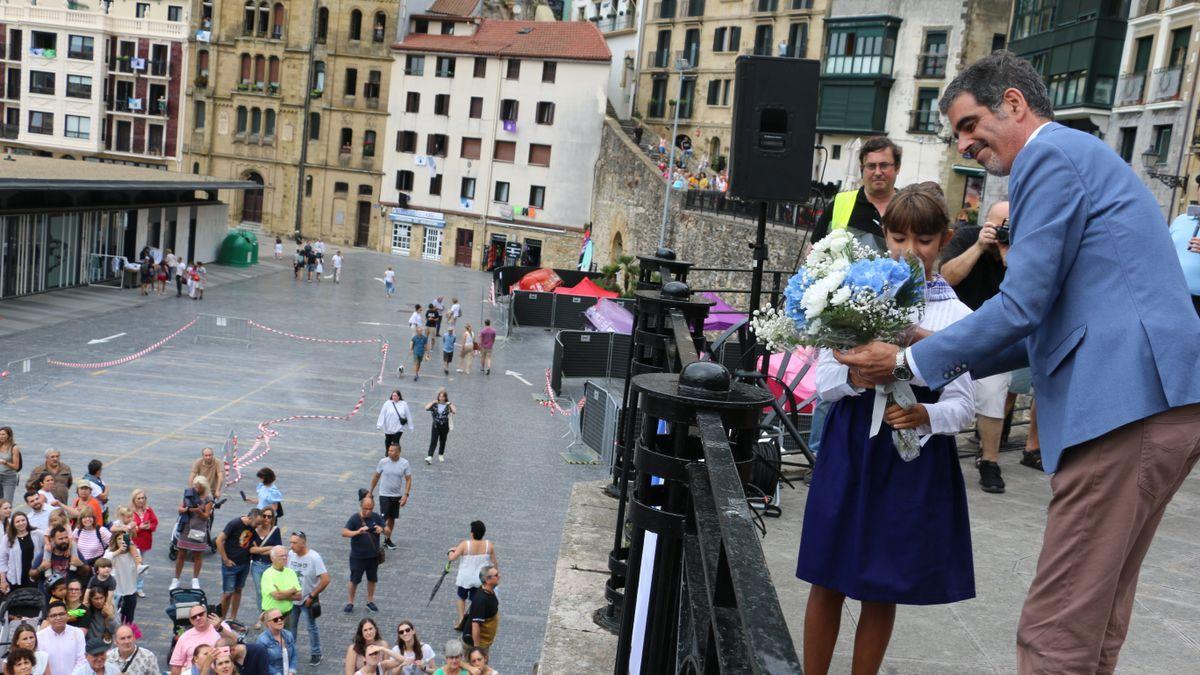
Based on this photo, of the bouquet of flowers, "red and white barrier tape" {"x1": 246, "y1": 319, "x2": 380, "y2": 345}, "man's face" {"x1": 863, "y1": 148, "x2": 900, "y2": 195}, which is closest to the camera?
the bouquet of flowers

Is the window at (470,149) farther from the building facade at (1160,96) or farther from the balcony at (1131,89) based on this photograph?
the balcony at (1131,89)

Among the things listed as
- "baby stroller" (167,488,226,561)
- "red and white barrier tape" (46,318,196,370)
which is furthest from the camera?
"red and white barrier tape" (46,318,196,370)

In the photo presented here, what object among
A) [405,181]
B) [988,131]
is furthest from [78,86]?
[988,131]

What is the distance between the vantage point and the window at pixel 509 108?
64.4 meters

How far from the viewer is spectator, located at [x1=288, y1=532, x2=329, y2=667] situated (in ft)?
40.2

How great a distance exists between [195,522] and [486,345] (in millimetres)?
17462

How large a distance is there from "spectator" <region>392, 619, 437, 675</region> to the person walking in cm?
1015

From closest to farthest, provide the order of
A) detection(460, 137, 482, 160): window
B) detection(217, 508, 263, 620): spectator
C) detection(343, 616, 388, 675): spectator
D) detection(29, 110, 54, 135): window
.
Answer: detection(343, 616, 388, 675): spectator → detection(217, 508, 263, 620): spectator → detection(460, 137, 482, 160): window → detection(29, 110, 54, 135): window

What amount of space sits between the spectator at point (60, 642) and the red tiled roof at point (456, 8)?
200 ft

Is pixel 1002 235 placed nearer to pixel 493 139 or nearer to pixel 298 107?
pixel 493 139

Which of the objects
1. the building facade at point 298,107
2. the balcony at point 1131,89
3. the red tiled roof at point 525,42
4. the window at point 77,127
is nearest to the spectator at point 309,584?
the balcony at point 1131,89

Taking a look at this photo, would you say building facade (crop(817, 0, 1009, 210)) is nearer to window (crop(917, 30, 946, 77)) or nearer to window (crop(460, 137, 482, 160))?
window (crop(917, 30, 946, 77))

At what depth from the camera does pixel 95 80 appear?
72875mm

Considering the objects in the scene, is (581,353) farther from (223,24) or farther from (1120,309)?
(223,24)
